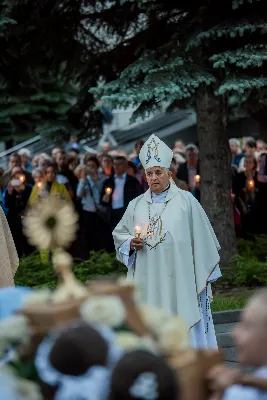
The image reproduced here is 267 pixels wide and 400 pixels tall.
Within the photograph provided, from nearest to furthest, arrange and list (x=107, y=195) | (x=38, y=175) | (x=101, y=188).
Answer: (x=107, y=195)
(x=101, y=188)
(x=38, y=175)

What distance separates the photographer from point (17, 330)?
15.6 feet

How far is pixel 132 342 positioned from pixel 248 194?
49.3 feet

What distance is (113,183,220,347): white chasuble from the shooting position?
10.4 meters

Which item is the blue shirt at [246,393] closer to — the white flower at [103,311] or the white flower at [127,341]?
the white flower at [127,341]

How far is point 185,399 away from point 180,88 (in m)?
10.5

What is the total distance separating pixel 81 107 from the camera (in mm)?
18156

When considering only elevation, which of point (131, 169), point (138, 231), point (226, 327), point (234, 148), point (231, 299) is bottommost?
point (226, 327)

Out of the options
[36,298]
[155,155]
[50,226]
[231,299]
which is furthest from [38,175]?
[36,298]

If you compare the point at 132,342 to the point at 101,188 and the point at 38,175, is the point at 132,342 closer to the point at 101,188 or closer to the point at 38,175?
the point at 101,188

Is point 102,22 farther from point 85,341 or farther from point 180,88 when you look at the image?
point 85,341

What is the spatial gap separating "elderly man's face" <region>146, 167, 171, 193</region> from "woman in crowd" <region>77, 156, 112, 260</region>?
26.0 feet

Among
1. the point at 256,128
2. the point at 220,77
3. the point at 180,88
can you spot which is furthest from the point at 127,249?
the point at 256,128

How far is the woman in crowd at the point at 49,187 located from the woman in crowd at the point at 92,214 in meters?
0.34

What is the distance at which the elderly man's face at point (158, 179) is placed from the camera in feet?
34.2
